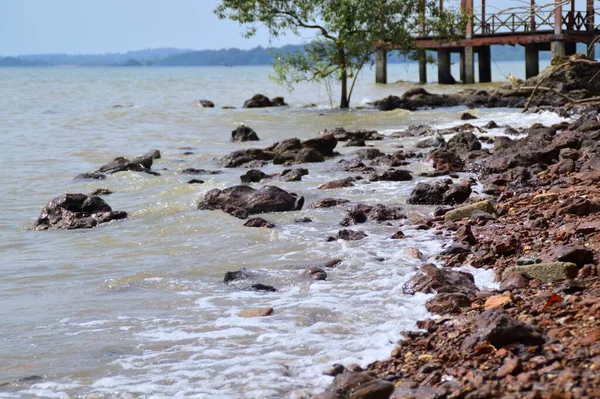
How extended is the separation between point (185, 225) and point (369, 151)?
6590 mm

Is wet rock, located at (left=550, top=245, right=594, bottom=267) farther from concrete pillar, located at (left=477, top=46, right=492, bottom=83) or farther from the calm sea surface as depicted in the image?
concrete pillar, located at (left=477, top=46, right=492, bottom=83)

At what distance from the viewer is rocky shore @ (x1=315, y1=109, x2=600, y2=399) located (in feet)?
15.3

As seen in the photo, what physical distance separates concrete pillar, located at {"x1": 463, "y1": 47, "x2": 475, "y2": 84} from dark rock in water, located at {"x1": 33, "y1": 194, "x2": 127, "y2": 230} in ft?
110

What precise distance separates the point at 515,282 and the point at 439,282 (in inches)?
24.8

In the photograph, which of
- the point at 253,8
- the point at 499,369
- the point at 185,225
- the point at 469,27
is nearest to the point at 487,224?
the point at 185,225

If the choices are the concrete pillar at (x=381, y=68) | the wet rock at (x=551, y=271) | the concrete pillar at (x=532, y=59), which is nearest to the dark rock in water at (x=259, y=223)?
the wet rock at (x=551, y=271)

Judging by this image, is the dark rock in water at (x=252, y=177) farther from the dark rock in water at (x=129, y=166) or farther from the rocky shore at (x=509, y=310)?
the rocky shore at (x=509, y=310)

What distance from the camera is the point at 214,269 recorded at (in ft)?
28.6

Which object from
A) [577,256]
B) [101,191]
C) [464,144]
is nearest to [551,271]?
[577,256]

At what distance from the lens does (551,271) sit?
652cm

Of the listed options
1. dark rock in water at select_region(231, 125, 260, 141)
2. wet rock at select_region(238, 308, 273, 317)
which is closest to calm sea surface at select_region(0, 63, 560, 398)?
wet rock at select_region(238, 308, 273, 317)

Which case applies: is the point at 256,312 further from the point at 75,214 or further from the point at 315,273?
the point at 75,214

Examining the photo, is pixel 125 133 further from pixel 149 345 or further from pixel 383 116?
pixel 149 345

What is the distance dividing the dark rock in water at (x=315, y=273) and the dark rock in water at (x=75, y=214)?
14.0 feet
